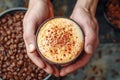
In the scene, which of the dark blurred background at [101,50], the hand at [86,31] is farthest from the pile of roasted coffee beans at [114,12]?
the hand at [86,31]

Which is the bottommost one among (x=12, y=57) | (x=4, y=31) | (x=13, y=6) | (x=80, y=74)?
(x=80, y=74)

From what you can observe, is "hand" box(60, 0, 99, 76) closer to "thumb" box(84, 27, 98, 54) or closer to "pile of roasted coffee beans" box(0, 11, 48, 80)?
"thumb" box(84, 27, 98, 54)

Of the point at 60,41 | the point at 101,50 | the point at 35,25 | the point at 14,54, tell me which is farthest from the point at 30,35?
the point at 101,50

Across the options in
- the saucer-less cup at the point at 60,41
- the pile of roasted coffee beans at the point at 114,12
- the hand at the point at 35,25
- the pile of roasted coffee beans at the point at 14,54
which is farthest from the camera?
the pile of roasted coffee beans at the point at 114,12

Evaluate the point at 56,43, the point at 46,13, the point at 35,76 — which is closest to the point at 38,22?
the point at 46,13

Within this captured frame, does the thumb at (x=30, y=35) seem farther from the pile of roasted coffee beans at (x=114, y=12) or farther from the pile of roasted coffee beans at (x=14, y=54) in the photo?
the pile of roasted coffee beans at (x=114, y=12)

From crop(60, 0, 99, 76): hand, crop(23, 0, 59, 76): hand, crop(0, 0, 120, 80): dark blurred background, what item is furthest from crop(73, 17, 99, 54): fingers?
crop(0, 0, 120, 80): dark blurred background

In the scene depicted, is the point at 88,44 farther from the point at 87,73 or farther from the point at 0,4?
the point at 0,4
